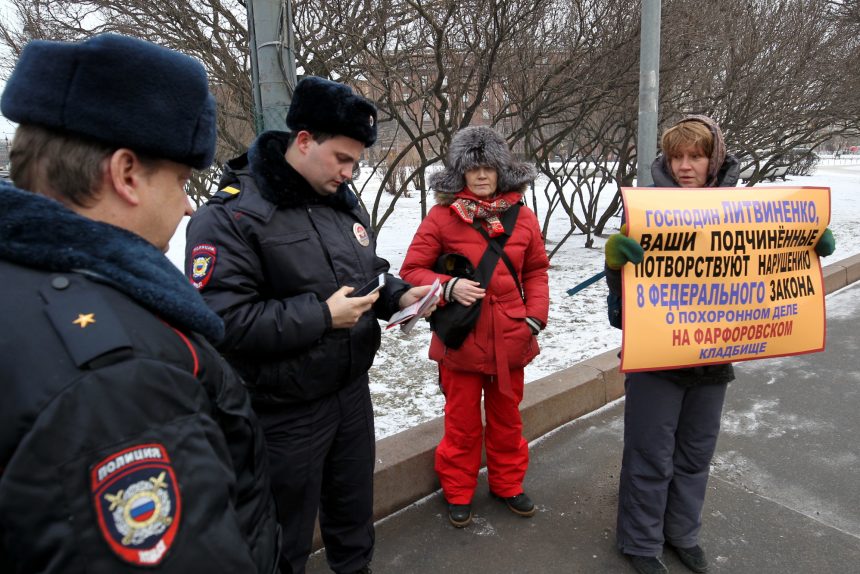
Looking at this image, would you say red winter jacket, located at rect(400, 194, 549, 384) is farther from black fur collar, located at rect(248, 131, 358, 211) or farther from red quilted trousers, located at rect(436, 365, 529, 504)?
black fur collar, located at rect(248, 131, 358, 211)

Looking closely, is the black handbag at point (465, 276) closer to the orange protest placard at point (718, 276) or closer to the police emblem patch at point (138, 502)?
the orange protest placard at point (718, 276)

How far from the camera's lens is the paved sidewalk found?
263 cm

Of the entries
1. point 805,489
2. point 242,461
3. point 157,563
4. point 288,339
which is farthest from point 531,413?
point 157,563

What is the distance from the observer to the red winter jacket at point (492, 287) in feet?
9.17

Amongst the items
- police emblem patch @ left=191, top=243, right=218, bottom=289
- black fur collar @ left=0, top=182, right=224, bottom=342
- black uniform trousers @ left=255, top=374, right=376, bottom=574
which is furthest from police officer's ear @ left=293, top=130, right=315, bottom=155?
black fur collar @ left=0, top=182, right=224, bottom=342

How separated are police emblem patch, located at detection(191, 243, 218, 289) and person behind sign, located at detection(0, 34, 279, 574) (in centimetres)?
74

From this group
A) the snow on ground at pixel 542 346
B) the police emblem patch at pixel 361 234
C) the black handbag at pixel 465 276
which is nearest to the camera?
the police emblem patch at pixel 361 234

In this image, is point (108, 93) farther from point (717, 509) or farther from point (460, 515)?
point (717, 509)

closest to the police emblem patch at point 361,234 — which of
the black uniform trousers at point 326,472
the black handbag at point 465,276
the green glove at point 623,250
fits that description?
the black uniform trousers at point 326,472

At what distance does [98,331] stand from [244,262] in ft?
3.43

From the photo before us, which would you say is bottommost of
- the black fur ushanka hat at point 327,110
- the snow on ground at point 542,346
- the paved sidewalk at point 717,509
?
the paved sidewalk at point 717,509

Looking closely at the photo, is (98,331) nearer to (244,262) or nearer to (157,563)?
(157,563)

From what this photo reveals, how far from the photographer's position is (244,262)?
1861 mm

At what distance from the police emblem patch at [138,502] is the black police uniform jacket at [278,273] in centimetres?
100
